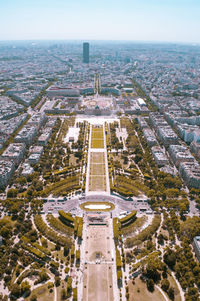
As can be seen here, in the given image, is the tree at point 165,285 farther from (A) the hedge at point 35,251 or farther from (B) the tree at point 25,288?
(B) the tree at point 25,288

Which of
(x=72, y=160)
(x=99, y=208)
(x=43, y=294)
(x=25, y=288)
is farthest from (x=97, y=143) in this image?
(x=25, y=288)

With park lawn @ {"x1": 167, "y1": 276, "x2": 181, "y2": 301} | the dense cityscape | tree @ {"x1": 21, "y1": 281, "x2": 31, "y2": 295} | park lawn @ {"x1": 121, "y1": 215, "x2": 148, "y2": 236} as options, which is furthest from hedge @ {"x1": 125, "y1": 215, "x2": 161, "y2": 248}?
tree @ {"x1": 21, "y1": 281, "x2": 31, "y2": 295}

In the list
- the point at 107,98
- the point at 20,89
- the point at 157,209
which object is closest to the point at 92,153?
the point at 157,209

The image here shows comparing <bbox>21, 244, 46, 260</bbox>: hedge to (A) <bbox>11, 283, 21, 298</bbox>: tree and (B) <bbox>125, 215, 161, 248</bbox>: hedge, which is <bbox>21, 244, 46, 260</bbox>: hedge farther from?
(B) <bbox>125, 215, 161, 248</bbox>: hedge

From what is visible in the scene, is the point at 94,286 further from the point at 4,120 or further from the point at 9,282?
the point at 4,120

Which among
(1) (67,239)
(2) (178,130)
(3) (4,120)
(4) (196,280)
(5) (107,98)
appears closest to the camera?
(4) (196,280)

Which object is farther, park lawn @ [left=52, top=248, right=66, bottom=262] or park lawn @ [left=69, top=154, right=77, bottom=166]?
park lawn @ [left=69, top=154, right=77, bottom=166]

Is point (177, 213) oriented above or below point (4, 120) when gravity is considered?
below
